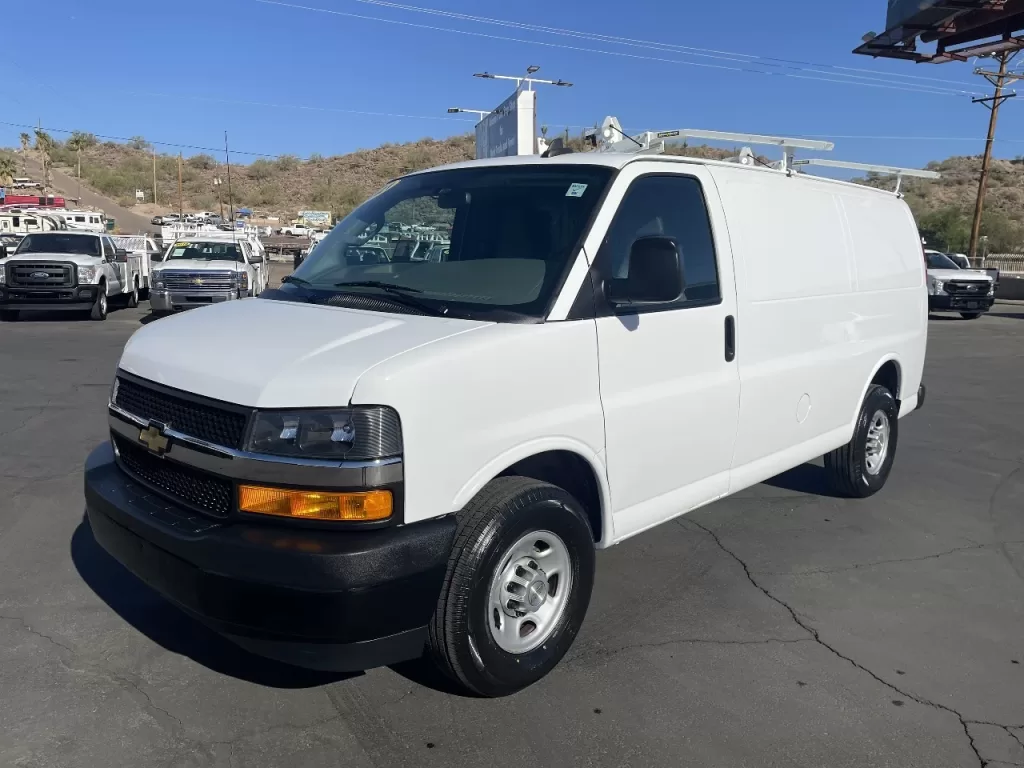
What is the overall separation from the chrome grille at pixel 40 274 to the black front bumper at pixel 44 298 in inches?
4.5

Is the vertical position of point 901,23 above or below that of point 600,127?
above

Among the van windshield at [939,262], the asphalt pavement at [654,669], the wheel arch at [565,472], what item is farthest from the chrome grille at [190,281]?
the van windshield at [939,262]

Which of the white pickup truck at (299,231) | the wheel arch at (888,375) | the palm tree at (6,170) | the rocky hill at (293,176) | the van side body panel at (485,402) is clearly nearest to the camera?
the van side body panel at (485,402)

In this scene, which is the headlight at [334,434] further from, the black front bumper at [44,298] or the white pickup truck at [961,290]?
the white pickup truck at [961,290]

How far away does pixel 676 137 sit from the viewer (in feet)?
15.5

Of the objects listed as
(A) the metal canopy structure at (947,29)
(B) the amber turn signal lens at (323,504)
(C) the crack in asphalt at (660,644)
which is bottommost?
(C) the crack in asphalt at (660,644)

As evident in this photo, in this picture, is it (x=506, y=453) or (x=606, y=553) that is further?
(x=606, y=553)

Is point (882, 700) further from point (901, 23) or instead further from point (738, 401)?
point (901, 23)

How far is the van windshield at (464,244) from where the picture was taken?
356 centimetres

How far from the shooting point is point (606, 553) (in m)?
4.98

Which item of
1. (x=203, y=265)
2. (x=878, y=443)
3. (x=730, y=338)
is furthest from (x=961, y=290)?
(x=730, y=338)

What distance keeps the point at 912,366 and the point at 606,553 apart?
305 centimetres

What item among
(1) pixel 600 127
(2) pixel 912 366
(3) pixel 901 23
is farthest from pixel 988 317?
(1) pixel 600 127

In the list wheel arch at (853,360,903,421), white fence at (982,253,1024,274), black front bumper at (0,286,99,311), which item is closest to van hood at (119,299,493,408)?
wheel arch at (853,360,903,421)
